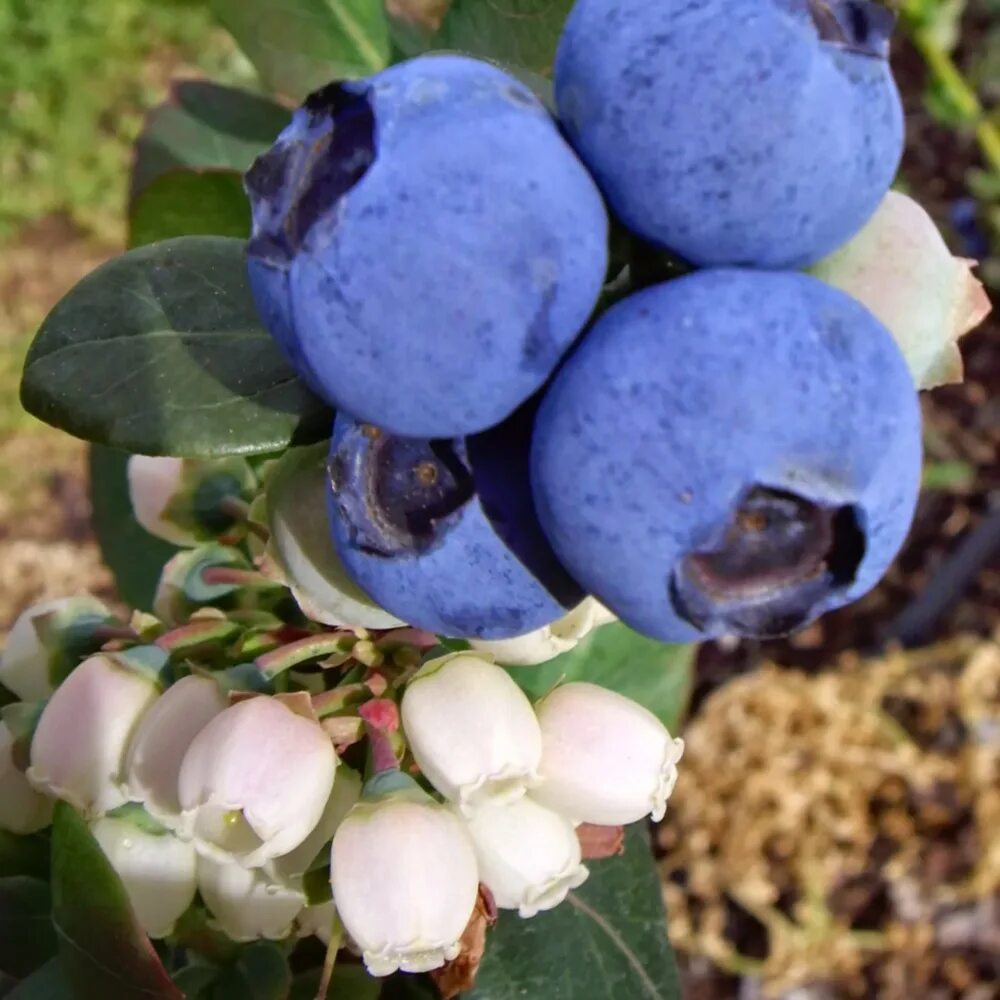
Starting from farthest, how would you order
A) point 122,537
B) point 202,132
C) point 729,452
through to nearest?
1. point 122,537
2. point 202,132
3. point 729,452

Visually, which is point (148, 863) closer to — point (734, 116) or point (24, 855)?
point (24, 855)

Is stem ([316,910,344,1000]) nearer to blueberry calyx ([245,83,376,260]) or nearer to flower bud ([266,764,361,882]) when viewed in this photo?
flower bud ([266,764,361,882])

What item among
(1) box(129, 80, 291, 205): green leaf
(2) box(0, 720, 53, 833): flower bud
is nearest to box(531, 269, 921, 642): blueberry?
(2) box(0, 720, 53, 833): flower bud

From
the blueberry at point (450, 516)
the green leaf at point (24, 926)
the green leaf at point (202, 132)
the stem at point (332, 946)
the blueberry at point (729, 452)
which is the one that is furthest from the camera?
the green leaf at point (202, 132)

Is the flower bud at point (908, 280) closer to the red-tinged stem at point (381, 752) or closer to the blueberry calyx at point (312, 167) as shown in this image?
the blueberry calyx at point (312, 167)

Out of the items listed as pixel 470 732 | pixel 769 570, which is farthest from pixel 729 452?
pixel 470 732

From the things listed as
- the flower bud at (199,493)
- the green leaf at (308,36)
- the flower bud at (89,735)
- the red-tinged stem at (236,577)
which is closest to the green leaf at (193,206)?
the green leaf at (308,36)

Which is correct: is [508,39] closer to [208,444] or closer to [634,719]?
[208,444]
